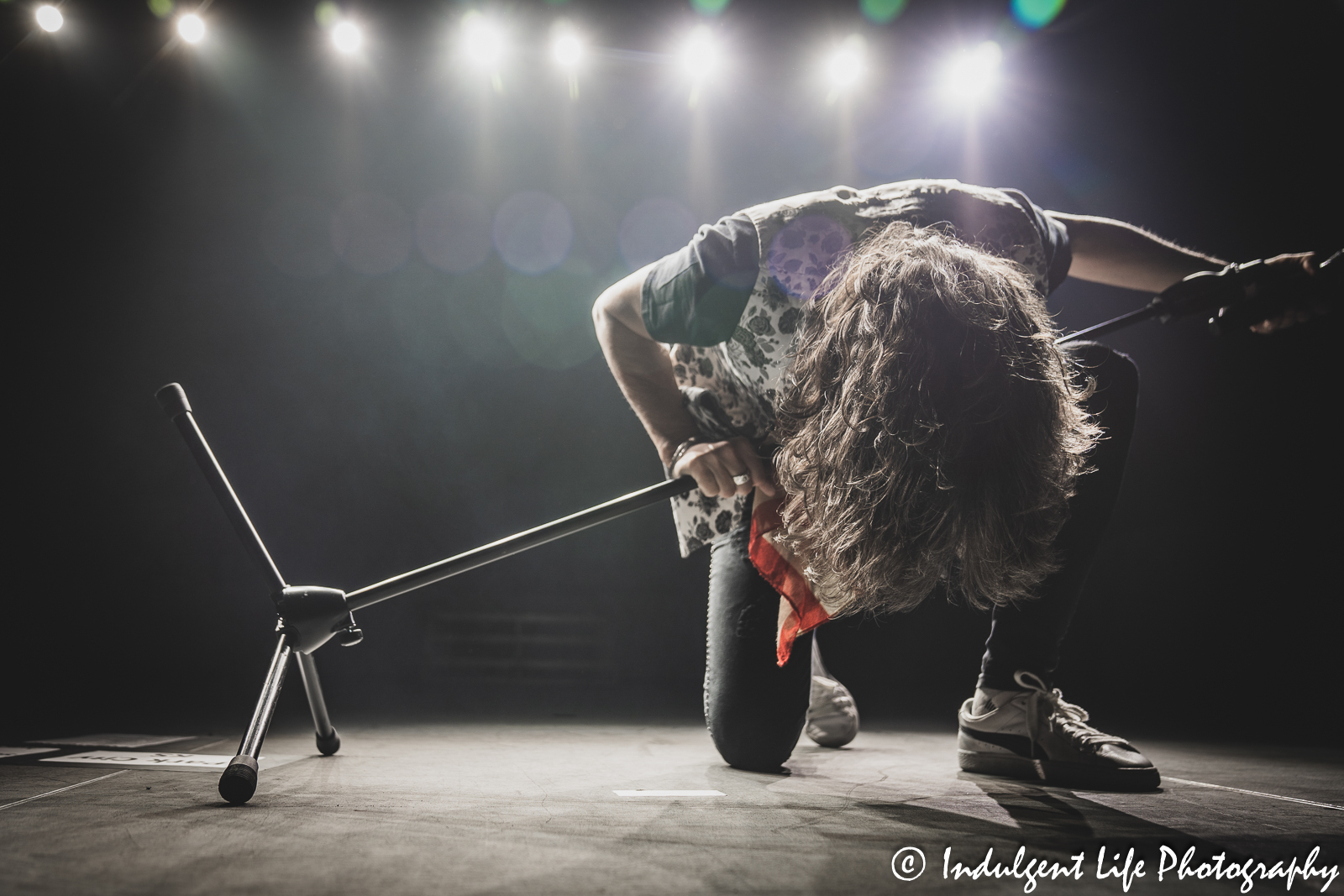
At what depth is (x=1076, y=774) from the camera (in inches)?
36.9

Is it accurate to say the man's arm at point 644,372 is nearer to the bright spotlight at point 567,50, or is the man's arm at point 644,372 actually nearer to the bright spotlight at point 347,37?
the bright spotlight at point 567,50

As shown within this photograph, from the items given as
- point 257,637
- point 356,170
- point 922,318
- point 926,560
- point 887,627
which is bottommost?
point 257,637


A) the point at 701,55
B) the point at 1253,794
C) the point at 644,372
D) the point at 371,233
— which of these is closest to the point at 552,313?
the point at 371,233

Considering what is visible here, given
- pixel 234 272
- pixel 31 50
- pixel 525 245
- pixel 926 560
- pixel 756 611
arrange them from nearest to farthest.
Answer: pixel 926 560 < pixel 756 611 < pixel 31 50 < pixel 234 272 < pixel 525 245

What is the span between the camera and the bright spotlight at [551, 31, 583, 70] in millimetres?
2566

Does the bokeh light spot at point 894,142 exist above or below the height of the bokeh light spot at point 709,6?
below

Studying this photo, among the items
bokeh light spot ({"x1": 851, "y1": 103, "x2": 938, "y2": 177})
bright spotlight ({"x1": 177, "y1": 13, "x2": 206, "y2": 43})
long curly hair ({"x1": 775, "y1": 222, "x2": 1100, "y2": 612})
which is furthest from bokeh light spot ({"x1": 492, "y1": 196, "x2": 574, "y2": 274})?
long curly hair ({"x1": 775, "y1": 222, "x2": 1100, "y2": 612})

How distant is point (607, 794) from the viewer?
880 millimetres

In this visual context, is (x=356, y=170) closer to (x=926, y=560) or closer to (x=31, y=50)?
(x=31, y=50)

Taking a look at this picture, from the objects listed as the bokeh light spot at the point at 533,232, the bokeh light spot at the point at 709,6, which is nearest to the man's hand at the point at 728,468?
the bokeh light spot at the point at 709,6

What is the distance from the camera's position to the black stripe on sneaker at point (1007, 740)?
101 centimetres

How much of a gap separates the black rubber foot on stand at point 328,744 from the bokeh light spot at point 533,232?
2.23 metres

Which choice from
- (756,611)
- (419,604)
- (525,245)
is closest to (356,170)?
(525,245)

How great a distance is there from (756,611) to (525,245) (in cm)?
232
